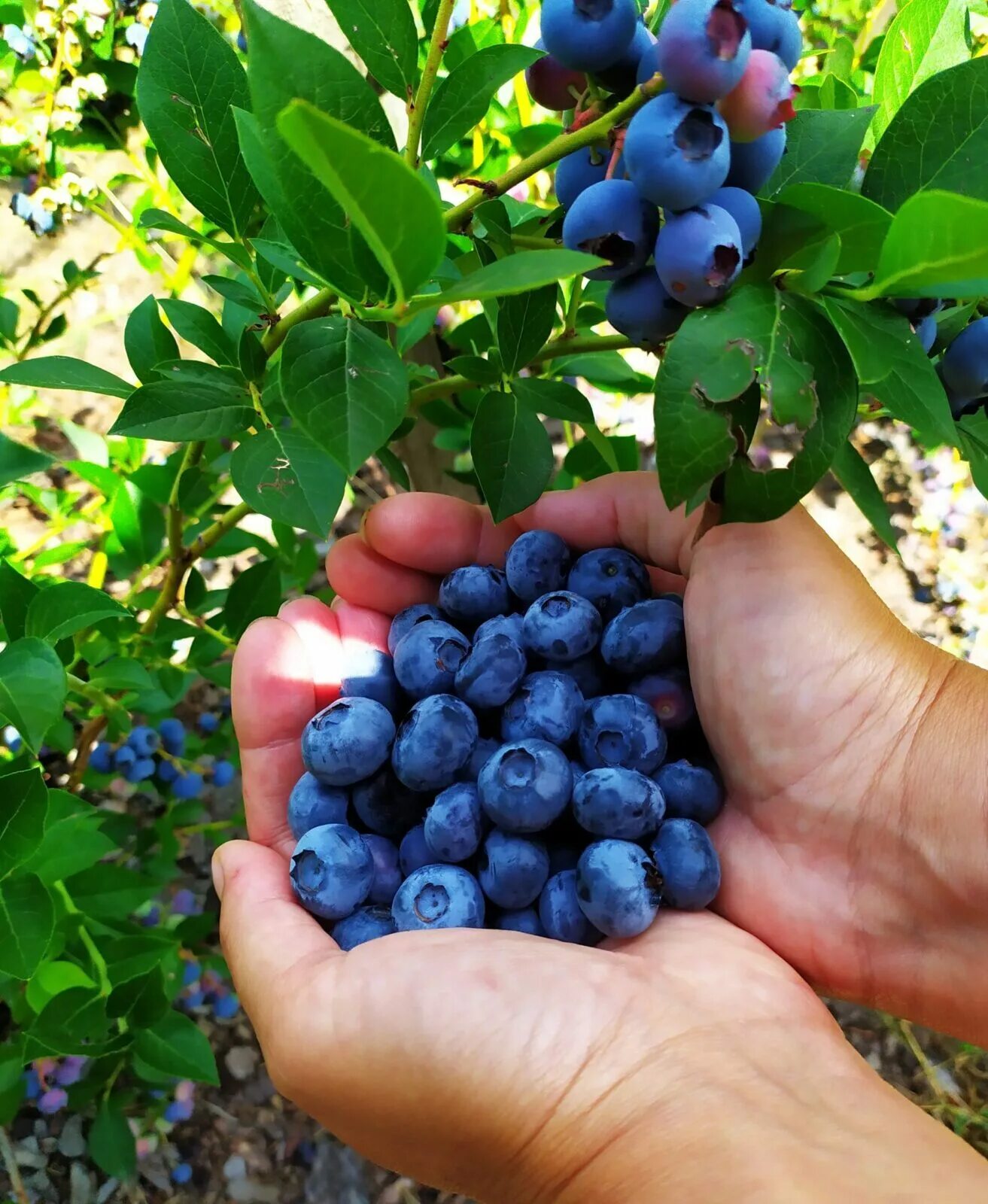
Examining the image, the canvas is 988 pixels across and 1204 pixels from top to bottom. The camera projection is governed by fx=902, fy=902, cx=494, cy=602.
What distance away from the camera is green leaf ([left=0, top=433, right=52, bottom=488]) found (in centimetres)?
87

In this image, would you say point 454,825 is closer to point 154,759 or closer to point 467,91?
point 467,91

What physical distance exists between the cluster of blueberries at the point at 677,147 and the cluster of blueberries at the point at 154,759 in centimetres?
118

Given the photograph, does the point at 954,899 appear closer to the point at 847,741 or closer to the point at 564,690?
the point at 847,741

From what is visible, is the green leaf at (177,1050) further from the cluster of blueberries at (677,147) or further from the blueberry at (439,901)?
the cluster of blueberries at (677,147)

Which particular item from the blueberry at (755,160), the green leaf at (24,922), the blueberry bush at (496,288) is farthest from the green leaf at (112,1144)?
the blueberry at (755,160)

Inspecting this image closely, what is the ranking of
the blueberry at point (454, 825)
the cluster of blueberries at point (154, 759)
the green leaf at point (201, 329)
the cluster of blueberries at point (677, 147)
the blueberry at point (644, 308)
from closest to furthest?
the cluster of blueberries at point (677, 147) < the blueberry at point (644, 308) < the green leaf at point (201, 329) < the blueberry at point (454, 825) < the cluster of blueberries at point (154, 759)

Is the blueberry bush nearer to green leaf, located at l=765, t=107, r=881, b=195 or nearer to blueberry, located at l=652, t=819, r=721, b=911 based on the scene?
green leaf, located at l=765, t=107, r=881, b=195

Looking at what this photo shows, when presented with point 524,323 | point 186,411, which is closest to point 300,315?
point 186,411

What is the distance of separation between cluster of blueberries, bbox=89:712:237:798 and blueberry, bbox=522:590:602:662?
794 millimetres

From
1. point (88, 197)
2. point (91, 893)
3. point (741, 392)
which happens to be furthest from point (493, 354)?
point (88, 197)

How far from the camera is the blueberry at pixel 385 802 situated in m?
0.99

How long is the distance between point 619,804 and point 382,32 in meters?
0.68

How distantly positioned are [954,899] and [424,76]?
2.94 feet

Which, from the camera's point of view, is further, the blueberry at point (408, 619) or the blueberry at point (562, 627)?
the blueberry at point (408, 619)
